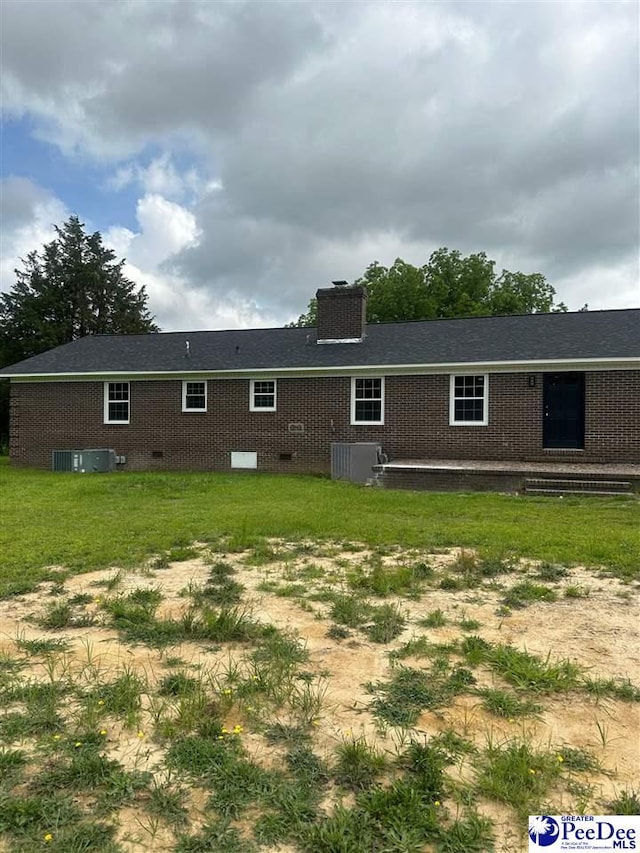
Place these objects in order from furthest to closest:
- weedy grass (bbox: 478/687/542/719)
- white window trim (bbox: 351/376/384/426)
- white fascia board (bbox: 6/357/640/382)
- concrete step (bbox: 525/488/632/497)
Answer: white window trim (bbox: 351/376/384/426)
white fascia board (bbox: 6/357/640/382)
concrete step (bbox: 525/488/632/497)
weedy grass (bbox: 478/687/542/719)

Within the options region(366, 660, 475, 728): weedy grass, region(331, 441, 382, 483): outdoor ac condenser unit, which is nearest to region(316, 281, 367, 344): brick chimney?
region(331, 441, 382, 483): outdoor ac condenser unit

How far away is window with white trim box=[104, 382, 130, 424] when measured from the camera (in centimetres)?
1809

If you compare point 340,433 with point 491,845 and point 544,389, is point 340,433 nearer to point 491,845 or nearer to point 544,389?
point 544,389

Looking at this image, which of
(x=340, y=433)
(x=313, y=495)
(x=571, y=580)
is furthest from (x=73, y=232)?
(x=571, y=580)

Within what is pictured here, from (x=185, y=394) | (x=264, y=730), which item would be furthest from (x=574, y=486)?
(x=185, y=394)

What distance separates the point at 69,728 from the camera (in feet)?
8.93

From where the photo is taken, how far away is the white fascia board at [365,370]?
44.7ft

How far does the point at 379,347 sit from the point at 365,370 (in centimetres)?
156

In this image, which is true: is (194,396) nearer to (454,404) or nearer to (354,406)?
(354,406)

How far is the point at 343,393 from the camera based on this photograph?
16.0 meters

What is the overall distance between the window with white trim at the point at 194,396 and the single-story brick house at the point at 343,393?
37 millimetres

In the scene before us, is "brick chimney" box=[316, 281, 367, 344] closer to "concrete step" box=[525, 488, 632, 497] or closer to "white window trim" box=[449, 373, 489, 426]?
"white window trim" box=[449, 373, 489, 426]

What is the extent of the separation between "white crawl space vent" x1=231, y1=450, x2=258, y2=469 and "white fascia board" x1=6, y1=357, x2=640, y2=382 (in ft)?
7.41

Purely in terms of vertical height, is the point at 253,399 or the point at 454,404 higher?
the point at 253,399
